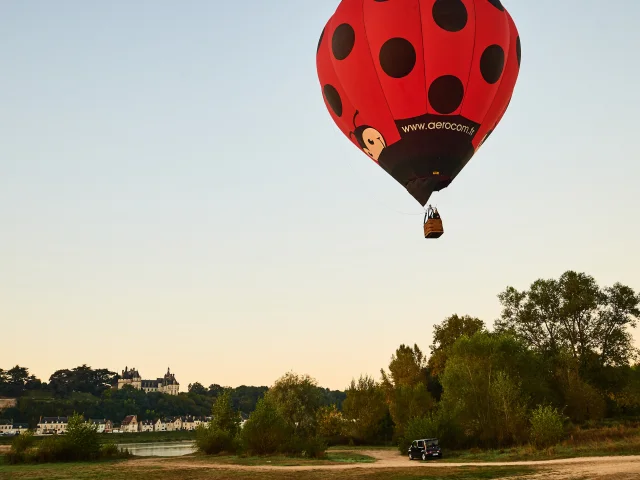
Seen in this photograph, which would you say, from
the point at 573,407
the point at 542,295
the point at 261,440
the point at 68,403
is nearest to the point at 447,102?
the point at 261,440

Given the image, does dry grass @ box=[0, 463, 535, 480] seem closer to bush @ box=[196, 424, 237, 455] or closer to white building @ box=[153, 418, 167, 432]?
bush @ box=[196, 424, 237, 455]

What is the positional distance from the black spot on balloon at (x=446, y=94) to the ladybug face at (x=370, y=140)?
2.10m

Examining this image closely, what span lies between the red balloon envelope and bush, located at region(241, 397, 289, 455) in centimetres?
2569

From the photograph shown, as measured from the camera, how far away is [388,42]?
53.9ft

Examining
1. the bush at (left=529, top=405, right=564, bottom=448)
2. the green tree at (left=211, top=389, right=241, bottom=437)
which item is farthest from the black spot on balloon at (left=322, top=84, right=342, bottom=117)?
the green tree at (left=211, top=389, right=241, bottom=437)

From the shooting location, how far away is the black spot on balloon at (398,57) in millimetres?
16281

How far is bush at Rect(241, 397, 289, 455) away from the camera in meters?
38.3

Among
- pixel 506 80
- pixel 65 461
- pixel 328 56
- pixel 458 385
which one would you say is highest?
pixel 328 56

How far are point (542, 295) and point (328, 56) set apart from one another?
4728 cm

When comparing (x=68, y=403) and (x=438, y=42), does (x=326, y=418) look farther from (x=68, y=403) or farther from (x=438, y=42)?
(x=68, y=403)

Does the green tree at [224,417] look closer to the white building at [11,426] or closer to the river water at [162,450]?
the river water at [162,450]

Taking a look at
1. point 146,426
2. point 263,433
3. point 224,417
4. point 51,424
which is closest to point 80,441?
point 224,417

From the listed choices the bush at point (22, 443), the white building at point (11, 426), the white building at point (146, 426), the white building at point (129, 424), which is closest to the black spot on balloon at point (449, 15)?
the bush at point (22, 443)

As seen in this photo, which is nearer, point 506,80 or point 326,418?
point 506,80
